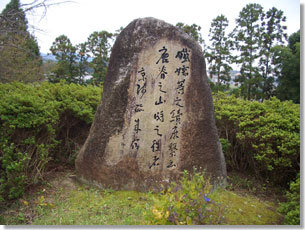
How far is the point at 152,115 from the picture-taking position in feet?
11.5

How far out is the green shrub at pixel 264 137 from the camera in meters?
3.53

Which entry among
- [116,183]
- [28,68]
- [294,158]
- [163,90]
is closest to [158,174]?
[116,183]

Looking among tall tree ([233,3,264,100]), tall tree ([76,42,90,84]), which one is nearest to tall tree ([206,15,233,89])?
tall tree ([233,3,264,100])

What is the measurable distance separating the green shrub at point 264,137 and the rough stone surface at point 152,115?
2.71ft

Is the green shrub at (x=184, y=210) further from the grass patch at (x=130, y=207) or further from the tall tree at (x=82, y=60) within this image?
the tall tree at (x=82, y=60)

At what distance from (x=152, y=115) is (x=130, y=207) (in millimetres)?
1308

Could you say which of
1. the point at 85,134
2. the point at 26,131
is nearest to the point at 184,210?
the point at 26,131

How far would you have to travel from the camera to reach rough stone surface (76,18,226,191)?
3.47m

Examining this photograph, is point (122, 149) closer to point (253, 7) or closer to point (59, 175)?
point (59, 175)

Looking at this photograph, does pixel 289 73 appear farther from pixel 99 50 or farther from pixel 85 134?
pixel 99 50

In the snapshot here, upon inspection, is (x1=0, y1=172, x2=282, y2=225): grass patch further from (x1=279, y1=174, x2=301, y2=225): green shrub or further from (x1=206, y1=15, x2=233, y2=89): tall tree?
(x1=206, y1=15, x2=233, y2=89): tall tree

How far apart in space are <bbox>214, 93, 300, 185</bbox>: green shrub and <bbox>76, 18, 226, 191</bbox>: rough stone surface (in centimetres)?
83

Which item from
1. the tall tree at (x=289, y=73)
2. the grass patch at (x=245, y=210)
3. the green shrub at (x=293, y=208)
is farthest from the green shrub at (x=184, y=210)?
the tall tree at (x=289, y=73)

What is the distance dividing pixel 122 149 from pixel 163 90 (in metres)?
1.06
